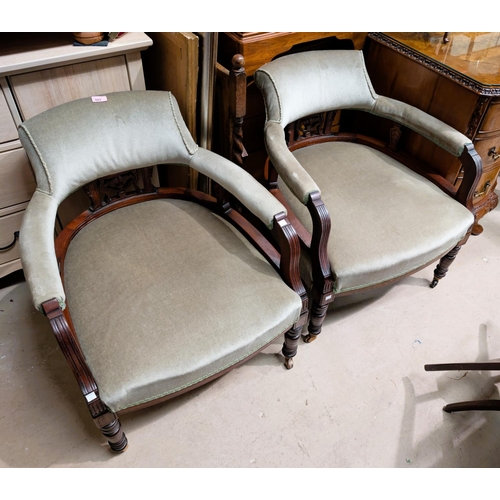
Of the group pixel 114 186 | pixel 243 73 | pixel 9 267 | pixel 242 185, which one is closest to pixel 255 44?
pixel 243 73

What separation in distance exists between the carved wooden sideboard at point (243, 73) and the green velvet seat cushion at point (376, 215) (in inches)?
9.3

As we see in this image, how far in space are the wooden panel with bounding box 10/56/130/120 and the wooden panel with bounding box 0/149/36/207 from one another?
0.14 meters

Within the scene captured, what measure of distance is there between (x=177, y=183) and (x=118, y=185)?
1.32 ft

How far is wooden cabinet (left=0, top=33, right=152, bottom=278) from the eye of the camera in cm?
122

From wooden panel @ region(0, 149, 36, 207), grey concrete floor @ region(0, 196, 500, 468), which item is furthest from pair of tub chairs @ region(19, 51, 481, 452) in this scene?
wooden panel @ region(0, 149, 36, 207)

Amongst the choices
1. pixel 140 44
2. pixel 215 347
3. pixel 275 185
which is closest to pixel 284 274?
pixel 215 347

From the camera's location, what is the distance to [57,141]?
1146 mm

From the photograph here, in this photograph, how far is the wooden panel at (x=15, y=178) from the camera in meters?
1.35

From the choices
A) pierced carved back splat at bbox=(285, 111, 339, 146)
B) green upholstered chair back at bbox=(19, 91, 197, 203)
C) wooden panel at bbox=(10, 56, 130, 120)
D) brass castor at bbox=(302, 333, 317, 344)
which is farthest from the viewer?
pierced carved back splat at bbox=(285, 111, 339, 146)

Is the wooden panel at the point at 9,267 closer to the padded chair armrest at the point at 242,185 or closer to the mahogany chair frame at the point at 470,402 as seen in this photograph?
the padded chair armrest at the point at 242,185

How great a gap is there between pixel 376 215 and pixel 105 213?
893 mm

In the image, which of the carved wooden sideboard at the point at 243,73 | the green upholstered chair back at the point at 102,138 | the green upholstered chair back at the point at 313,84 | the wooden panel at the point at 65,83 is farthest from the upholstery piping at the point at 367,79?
the wooden panel at the point at 65,83

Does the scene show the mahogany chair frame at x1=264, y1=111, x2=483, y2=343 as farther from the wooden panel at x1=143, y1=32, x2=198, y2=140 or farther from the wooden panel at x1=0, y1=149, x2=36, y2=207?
the wooden panel at x1=0, y1=149, x2=36, y2=207

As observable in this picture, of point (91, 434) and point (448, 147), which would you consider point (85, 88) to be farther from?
point (448, 147)
